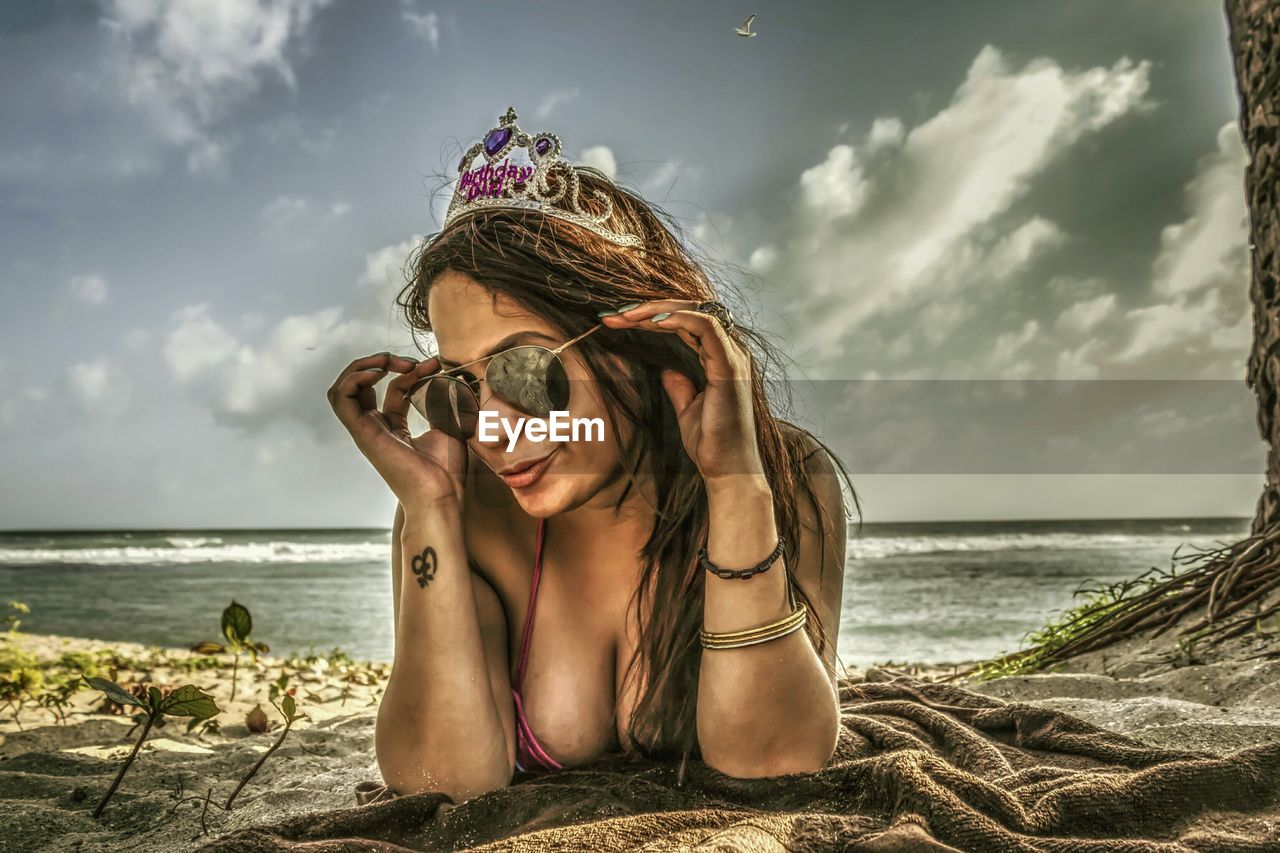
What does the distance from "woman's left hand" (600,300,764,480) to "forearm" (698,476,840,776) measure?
0.15ft

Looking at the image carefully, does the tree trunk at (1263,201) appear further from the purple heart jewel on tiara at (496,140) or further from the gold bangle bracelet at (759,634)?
the purple heart jewel on tiara at (496,140)

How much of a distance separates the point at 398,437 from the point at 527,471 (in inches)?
19.0

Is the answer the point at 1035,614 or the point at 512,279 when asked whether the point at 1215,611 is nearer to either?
the point at 512,279

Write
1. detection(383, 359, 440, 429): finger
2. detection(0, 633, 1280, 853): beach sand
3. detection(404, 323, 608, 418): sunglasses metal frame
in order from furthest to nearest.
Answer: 1. detection(383, 359, 440, 429): finger
2. detection(0, 633, 1280, 853): beach sand
3. detection(404, 323, 608, 418): sunglasses metal frame

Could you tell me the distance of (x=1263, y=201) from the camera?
378 cm

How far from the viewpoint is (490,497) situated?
220 cm

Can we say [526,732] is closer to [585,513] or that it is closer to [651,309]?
[585,513]

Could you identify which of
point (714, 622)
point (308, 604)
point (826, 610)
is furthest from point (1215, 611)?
point (308, 604)

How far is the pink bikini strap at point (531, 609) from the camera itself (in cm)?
207

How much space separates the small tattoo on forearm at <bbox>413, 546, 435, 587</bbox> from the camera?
6.17ft

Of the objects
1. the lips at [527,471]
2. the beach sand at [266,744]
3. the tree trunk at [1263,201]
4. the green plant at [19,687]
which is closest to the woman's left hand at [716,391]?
the lips at [527,471]

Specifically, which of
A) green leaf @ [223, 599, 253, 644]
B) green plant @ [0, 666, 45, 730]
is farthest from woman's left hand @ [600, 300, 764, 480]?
green plant @ [0, 666, 45, 730]

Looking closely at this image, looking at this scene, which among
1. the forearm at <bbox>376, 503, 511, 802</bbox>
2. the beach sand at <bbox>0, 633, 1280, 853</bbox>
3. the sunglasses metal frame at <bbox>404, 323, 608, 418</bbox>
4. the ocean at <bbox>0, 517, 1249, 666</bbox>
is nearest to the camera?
the forearm at <bbox>376, 503, 511, 802</bbox>

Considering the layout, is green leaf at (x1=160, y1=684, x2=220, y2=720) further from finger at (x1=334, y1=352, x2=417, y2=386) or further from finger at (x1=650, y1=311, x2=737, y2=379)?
finger at (x1=650, y1=311, x2=737, y2=379)
